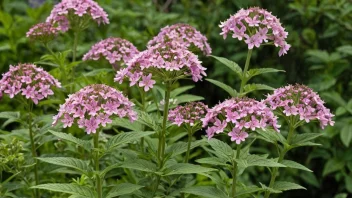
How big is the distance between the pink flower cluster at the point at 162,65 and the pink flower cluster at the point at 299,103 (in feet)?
1.25

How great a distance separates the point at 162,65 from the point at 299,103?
0.66 m

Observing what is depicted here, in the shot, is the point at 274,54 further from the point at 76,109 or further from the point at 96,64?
the point at 76,109

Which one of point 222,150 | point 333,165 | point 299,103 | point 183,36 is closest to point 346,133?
point 333,165

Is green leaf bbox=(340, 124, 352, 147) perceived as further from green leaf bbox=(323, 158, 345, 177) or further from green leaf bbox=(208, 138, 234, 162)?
green leaf bbox=(208, 138, 234, 162)

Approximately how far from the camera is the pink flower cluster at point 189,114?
2.91 m

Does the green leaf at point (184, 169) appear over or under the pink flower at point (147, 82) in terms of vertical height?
under

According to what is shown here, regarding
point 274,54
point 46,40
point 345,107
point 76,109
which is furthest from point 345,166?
point 76,109

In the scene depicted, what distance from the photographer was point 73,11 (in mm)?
3740

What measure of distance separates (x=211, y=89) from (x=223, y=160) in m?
2.92

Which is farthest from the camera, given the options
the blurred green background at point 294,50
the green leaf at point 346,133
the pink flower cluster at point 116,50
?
the blurred green background at point 294,50

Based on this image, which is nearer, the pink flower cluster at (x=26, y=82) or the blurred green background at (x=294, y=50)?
the pink flower cluster at (x=26, y=82)

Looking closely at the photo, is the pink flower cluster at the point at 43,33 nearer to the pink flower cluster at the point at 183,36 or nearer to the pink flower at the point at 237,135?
the pink flower cluster at the point at 183,36

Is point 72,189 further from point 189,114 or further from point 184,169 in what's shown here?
point 189,114

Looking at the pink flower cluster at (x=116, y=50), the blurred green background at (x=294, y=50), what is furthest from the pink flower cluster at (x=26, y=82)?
the blurred green background at (x=294, y=50)
